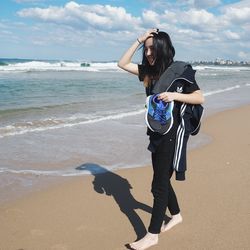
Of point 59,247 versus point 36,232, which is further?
point 36,232

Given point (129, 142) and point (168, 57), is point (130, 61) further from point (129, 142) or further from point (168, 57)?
point (129, 142)

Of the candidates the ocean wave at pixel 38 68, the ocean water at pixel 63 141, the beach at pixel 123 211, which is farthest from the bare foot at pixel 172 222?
the ocean wave at pixel 38 68

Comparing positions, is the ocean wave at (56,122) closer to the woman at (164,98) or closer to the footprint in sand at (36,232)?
Answer: the footprint in sand at (36,232)

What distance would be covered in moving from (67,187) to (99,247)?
163cm

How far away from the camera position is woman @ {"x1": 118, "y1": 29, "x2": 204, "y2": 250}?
3.20 meters

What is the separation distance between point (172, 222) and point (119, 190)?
124cm

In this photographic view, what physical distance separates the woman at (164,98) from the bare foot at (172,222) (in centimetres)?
27

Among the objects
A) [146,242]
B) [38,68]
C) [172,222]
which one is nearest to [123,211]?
[172,222]

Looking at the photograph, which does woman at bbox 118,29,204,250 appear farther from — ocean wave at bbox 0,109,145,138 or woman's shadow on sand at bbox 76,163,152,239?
ocean wave at bbox 0,109,145,138

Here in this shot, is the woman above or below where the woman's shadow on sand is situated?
above

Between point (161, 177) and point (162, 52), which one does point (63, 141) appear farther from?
point (162, 52)

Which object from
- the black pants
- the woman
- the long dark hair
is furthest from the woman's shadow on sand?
the long dark hair

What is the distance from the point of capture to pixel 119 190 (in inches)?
195

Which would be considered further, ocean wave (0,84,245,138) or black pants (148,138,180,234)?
ocean wave (0,84,245,138)
